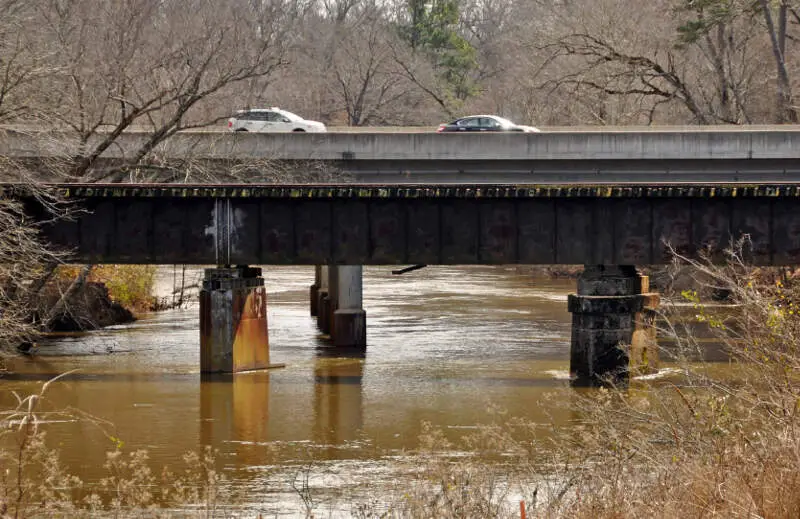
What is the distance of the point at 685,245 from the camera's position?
86.3 ft

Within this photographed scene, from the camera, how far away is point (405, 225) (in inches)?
1059

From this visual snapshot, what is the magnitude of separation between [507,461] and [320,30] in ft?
281

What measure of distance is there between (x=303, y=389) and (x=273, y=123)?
18.7 m

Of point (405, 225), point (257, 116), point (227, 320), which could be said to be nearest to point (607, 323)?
point (405, 225)

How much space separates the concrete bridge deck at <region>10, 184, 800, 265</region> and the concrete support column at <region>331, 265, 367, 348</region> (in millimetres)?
4244

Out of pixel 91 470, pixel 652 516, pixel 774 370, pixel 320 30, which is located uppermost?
pixel 320 30

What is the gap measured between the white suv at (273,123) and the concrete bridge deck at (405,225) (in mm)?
14734

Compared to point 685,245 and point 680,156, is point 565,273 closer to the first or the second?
point 680,156

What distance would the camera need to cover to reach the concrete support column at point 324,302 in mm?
34344

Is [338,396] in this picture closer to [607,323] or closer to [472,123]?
[607,323]

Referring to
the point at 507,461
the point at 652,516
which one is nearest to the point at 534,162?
the point at 507,461

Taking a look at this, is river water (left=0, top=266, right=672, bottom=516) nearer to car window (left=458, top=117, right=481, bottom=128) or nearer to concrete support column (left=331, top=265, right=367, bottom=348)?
concrete support column (left=331, top=265, right=367, bottom=348)

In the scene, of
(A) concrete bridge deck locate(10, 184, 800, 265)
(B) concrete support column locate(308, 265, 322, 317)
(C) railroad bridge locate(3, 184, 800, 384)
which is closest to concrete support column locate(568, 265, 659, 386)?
(C) railroad bridge locate(3, 184, 800, 384)

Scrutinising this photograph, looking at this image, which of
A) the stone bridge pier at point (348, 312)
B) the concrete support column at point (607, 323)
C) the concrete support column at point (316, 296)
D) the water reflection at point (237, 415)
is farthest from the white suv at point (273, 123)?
the concrete support column at point (607, 323)
